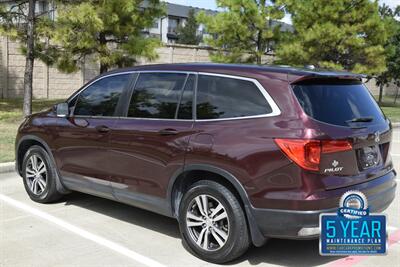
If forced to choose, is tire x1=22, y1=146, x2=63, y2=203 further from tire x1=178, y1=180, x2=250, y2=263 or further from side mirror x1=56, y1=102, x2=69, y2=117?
tire x1=178, y1=180, x2=250, y2=263

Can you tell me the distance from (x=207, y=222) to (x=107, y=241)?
3.79 feet

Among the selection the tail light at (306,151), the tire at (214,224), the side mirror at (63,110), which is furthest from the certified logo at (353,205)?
the side mirror at (63,110)

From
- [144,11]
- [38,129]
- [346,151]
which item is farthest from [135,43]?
[346,151]

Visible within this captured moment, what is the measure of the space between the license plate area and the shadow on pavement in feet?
3.00

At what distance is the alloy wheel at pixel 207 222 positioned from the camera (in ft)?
14.0

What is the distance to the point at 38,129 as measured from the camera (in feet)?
20.0

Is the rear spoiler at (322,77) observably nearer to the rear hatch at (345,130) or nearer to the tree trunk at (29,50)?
the rear hatch at (345,130)

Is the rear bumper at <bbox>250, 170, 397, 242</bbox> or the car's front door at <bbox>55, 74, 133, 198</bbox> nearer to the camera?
the rear bumper at <bbox>250, 170, 397, 242</bbox>

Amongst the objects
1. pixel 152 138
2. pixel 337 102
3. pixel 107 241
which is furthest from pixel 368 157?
pixel 107 241

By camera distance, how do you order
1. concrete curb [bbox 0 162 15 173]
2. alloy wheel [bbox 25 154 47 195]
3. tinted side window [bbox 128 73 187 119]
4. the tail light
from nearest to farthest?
the tail light, tinted side window [bbox 128 73 187 119], alloy wheel [bbox 25 154 47 195], concrete curb [bbox 0 162 15 173]

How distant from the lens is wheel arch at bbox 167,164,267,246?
4059 millimetres

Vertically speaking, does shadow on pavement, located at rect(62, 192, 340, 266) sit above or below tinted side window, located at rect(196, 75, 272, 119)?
below

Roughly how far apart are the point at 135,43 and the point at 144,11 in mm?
1332

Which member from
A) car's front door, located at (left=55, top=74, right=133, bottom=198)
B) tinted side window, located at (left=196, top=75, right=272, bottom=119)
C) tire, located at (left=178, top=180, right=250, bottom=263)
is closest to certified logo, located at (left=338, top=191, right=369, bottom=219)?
tire, located at (left=178, top=180, right=250, bottom=263)
